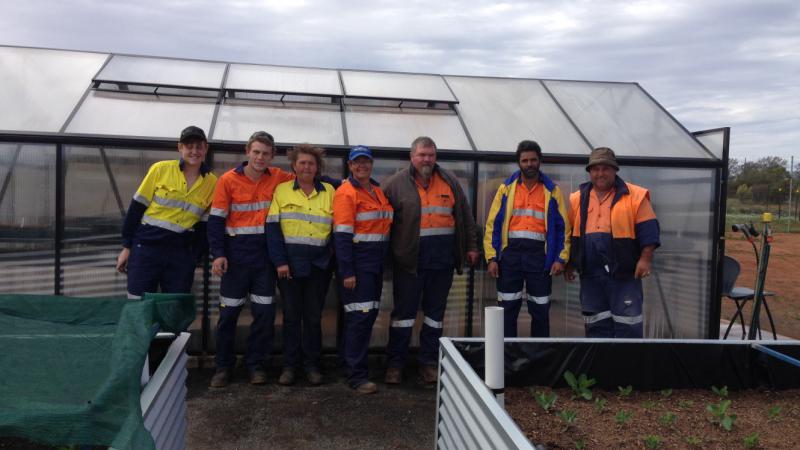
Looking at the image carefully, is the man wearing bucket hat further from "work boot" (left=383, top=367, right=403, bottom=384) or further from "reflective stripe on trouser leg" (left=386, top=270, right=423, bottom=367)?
"work boot" (left=383, top=367, right=403, bottom=384)

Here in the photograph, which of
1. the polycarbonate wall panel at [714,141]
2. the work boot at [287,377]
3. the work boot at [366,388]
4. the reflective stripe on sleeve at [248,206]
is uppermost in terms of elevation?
the polycarbonate wall panel at [714,141]

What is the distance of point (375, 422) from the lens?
423 cm

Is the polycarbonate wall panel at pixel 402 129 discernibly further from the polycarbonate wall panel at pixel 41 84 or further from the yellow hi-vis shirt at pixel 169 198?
the polycarbonate wall panel at pixel 41 84

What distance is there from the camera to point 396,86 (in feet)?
22.0

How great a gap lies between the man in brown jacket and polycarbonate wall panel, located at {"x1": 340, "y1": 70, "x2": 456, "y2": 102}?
1778mm

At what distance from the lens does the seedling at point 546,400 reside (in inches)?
119

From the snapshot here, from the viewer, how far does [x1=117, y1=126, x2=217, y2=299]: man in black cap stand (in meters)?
4.45

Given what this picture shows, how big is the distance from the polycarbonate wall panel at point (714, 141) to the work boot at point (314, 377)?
4.26 m

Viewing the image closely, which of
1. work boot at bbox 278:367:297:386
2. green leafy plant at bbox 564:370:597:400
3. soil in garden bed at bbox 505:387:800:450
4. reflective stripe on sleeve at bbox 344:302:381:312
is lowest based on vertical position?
work boot at bbox 278:367:297:386

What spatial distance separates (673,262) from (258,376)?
396cm

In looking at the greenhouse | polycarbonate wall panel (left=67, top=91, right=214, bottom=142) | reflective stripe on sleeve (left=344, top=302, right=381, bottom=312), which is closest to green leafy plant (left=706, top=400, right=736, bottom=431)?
reflective stripe on sleeve (left=344, top=302, right=381, bottom=312)

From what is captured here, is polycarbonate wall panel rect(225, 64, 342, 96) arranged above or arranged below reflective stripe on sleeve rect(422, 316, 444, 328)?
above

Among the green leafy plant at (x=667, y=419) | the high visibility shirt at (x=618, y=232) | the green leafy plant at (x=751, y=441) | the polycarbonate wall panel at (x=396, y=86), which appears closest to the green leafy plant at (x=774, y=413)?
the green leafy plant at (x=751, y=441)

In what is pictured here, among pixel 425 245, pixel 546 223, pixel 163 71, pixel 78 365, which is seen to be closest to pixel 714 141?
pixel 546 223
